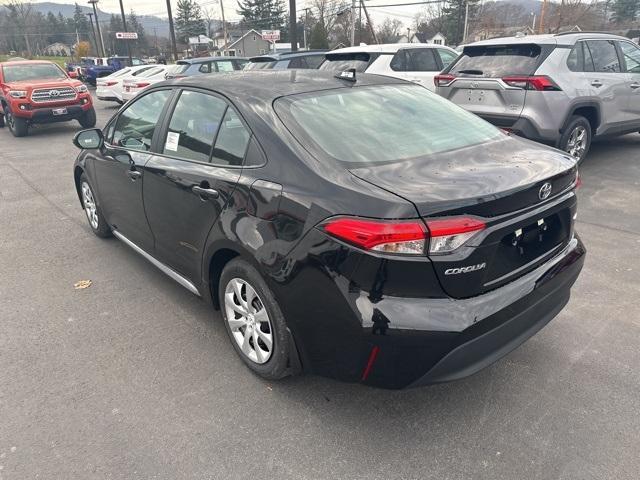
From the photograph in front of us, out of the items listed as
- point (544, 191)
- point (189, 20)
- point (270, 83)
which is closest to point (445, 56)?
point (270, 83)

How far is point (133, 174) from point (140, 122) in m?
0.44

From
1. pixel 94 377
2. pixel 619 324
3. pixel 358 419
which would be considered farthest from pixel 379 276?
pixel 619 324

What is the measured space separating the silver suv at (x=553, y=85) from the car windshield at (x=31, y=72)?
34.2 ft

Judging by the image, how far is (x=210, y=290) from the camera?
10.0 feet

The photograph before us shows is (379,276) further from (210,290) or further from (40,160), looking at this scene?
(40,160)

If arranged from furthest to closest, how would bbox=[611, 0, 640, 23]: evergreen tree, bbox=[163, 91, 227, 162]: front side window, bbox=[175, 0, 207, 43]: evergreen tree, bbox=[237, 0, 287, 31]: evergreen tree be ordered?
bbox=[175, 0, 207, 43]: evergreen tree, bbox=[237, 0, 287, 31]: evergreen tree, bbox=[611, 0, 640, 23]: evergreen tree, bbox=[163, 91, 227, 162]: front side window

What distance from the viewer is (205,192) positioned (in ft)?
9.26

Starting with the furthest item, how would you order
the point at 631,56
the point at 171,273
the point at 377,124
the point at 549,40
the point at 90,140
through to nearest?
the point at 631,56 → the point at 549,40 → the point at 90,140 → the point at 171,273 → the point at 377,124

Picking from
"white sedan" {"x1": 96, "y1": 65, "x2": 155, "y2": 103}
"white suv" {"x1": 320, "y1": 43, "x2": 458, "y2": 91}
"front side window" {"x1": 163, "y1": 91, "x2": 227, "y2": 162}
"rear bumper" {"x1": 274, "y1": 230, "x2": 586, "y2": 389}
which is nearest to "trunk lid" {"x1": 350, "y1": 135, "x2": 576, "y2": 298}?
"rear bumper" {"x1": 274, "y1": 230, "x2": 586, "y2": 389}

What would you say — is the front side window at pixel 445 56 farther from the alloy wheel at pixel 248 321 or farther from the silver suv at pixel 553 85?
the alloy wheel at pixel 248 321

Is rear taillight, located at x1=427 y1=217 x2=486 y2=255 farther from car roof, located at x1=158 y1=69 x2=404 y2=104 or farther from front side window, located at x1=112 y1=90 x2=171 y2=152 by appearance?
front side window, located at x1=112 y1=90 x2=171 y2=152

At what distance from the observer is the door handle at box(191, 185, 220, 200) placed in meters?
2.75

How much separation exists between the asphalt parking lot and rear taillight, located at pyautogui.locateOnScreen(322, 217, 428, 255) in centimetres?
103

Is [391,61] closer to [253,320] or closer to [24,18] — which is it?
[253,320]
